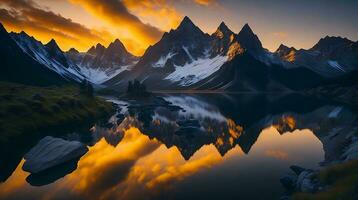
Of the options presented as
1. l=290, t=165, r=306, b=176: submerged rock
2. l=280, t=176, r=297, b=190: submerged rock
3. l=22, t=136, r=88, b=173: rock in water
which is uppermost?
l=290, t=165, r=306, b=176: submerged rock

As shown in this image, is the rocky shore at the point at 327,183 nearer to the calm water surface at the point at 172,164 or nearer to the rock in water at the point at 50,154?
the calm water surface at the point at 172,164

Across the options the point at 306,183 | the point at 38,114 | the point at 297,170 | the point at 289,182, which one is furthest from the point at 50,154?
the point at 38,114

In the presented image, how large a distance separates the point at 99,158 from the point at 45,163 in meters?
9.88

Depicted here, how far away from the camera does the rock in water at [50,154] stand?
4450 cm

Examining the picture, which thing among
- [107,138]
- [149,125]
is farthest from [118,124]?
[107,138]

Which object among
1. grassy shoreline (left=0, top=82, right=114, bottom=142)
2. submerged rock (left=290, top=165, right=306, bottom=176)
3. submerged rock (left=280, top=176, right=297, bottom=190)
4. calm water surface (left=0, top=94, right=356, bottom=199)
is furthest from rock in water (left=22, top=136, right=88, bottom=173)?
submerged rock (left=290, top=165, right=306, bottom=176)

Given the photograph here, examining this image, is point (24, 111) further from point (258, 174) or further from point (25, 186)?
point (258, 174)

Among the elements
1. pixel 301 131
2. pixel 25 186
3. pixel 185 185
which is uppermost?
pixel 301 131

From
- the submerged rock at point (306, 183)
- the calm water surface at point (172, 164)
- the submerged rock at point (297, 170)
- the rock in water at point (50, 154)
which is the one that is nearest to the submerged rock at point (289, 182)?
the submerged rock at point (306, 183)

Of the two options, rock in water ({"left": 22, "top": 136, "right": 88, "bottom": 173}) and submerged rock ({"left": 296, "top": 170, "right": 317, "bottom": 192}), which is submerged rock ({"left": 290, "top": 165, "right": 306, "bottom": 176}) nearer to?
submerged rock ({"left": 296, "top": 170, "right": 317, "bottom": 192})

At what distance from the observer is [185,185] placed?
37.1 meters

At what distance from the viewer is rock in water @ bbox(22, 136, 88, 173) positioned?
44500 mm

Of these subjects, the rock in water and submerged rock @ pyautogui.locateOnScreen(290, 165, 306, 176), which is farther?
the rock in water

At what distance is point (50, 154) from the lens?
46844mm
